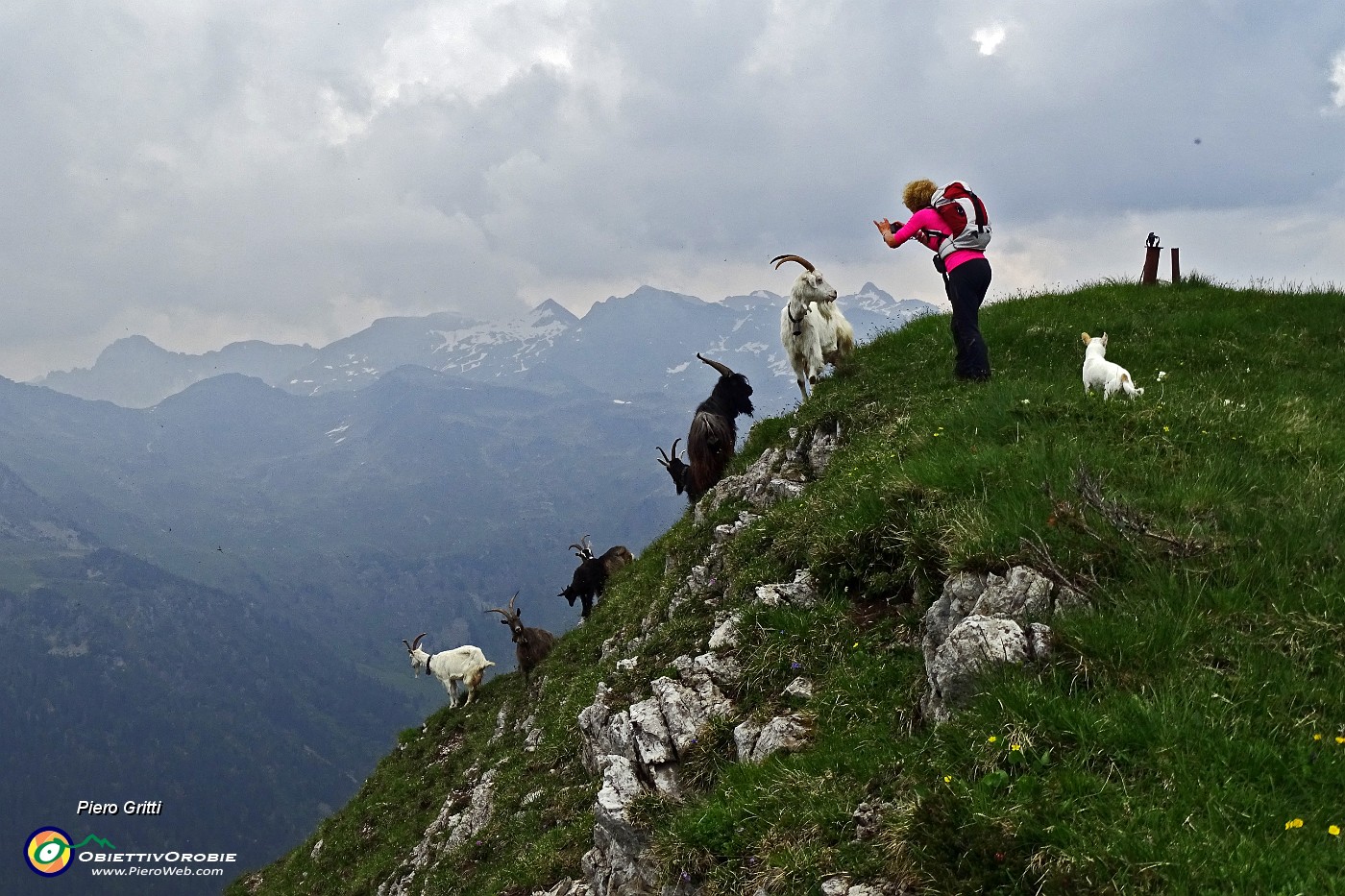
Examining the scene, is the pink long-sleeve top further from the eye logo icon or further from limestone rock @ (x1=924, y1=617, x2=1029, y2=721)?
→ the eye logo icon

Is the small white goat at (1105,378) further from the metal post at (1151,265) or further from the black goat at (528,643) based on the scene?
the black goat at (528,643)

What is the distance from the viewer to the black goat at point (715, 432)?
18594mm

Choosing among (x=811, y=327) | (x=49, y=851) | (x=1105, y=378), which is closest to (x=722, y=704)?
(x=1105, y=378)

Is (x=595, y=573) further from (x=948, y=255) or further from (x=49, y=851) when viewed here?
(x=49, y=851)

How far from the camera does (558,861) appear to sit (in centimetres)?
812

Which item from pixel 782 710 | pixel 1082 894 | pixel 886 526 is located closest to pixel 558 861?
pixel 782 710

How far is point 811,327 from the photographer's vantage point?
16.7 metres

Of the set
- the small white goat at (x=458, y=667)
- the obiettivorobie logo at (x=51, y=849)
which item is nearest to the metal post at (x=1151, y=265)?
the small white goat at (x=458, y=667)

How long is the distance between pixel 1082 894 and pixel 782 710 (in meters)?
3.28

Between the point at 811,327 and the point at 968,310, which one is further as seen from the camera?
the point at 811,327

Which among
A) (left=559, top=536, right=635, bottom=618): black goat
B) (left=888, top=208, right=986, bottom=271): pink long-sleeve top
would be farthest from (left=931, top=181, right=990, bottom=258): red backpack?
(left=559, top=536, right=635, bottom=618): black goat

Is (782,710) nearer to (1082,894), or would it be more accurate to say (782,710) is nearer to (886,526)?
(886,526)

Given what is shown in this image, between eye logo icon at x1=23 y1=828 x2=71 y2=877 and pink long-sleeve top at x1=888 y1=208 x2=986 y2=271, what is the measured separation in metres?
44.1

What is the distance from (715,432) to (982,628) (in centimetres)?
1340
